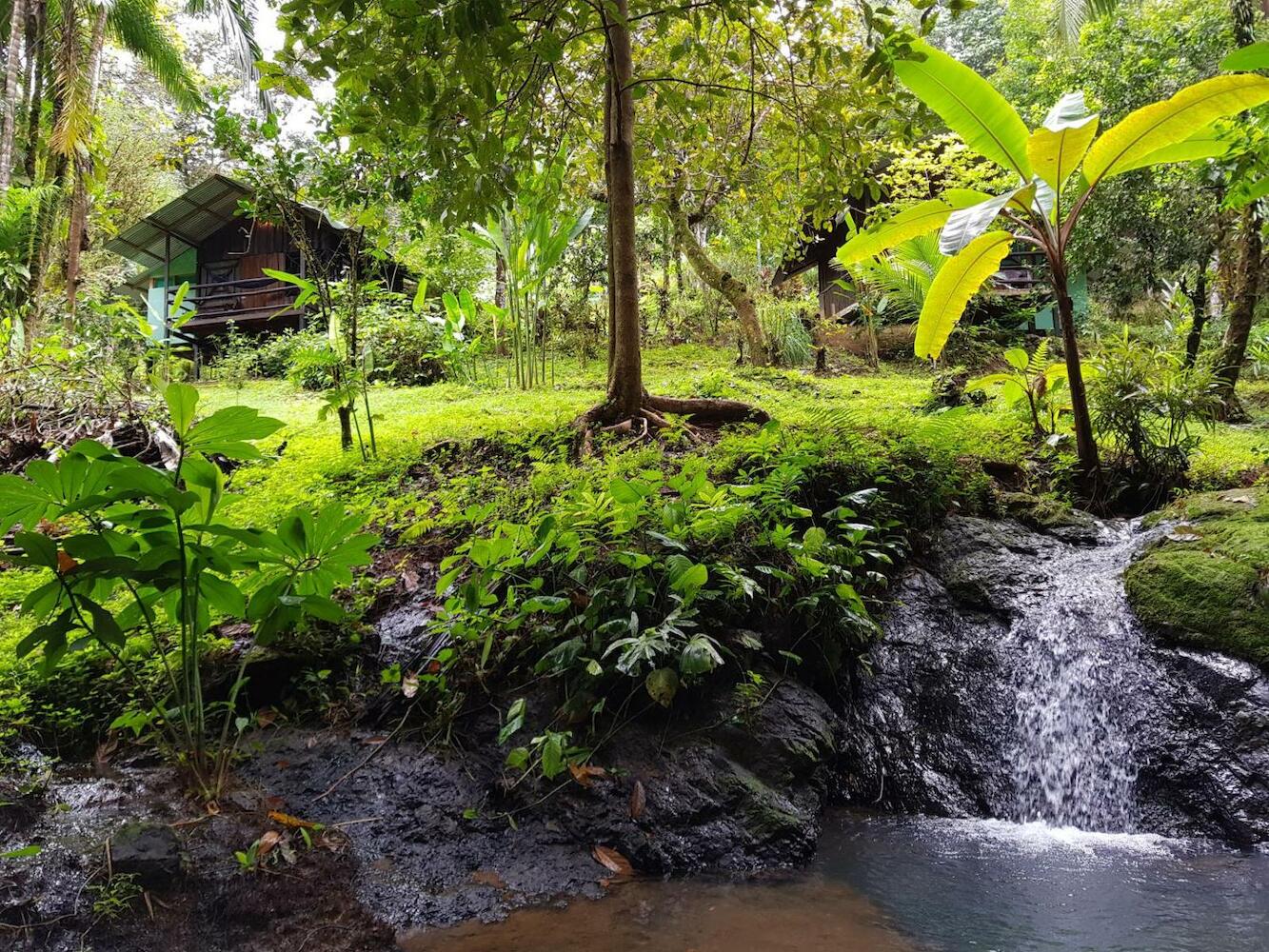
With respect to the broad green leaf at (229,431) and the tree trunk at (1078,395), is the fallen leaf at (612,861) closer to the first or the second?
the broad green leaf at (229,431)

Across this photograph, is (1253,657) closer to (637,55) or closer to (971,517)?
(971,517)

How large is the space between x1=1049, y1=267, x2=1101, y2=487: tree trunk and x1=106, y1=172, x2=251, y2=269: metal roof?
1621cm

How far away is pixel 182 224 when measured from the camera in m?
17.7

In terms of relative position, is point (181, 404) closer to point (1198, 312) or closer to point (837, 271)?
point (1198, 312)

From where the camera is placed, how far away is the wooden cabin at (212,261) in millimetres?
16719

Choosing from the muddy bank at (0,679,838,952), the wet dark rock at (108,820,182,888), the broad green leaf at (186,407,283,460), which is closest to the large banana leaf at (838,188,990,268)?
the muddy bank at (0,679,838,952)

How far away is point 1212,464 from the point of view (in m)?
5.19

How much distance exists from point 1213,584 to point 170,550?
4.48m

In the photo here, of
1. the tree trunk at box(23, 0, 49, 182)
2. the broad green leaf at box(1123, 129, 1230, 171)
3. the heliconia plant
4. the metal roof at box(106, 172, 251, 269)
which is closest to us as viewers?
the heliconia plant

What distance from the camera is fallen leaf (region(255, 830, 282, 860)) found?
86.8 inches

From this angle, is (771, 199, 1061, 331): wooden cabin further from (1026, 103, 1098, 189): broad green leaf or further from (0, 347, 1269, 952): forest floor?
(0, 347, 1269, 952): forest floor

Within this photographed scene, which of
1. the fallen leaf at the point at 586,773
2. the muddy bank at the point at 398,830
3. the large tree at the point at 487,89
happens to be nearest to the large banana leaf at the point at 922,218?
the large tree at the point at 487,89

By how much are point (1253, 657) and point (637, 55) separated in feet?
20.2

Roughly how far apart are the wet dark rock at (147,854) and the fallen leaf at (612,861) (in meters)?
1.26
